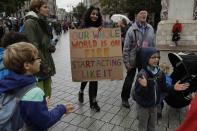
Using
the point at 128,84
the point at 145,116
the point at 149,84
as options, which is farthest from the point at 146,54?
the point at 128,84

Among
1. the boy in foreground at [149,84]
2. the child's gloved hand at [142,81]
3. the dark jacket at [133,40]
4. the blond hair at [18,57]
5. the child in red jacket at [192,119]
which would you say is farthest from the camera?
the dark jacket at [133,40]

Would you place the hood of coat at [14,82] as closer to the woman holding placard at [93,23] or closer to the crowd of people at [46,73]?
the crowd of people at [46,73]

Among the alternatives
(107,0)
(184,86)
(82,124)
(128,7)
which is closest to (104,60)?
(82,124)

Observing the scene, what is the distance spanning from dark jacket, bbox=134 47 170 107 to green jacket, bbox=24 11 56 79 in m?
1.27

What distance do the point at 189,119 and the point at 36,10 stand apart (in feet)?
10.2

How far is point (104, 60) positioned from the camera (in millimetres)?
5598

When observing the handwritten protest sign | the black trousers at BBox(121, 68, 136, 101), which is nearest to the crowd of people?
the black trousers at BBox(121, 68, 136, 101)

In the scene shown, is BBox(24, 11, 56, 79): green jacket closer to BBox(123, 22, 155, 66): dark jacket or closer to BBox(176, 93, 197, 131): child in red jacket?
BBox(123, 22, 155, 66): dark jacket

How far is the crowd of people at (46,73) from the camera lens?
2297 millimetres

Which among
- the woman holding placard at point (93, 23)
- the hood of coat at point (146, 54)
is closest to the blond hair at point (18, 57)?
the hood of coat at point (146, 54)

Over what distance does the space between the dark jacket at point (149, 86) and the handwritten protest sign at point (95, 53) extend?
68.8 inches

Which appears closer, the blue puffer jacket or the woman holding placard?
the blue puffer jacket

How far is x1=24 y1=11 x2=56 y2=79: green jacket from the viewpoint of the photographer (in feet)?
A: 13.4

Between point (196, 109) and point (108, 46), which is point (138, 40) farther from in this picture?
point (196, 109)
